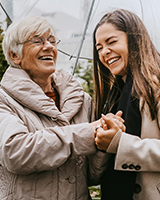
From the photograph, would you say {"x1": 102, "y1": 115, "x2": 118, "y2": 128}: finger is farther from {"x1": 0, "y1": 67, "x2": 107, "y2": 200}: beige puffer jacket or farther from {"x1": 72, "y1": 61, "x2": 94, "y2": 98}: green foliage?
{"x1": 72, "y1": 61, "x2": 94, "y2": 98}: green foliage

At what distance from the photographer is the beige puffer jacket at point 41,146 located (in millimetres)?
1729

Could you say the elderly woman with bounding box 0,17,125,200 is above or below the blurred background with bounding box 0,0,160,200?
below

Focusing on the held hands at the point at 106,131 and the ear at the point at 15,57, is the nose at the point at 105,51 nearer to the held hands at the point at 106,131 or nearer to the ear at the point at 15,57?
the held hands at the point at 106,131

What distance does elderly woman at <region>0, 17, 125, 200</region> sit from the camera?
68.6 inches

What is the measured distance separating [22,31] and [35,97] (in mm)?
696

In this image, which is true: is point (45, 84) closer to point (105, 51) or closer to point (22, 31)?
point (22, 31)

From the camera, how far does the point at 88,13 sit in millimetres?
2627

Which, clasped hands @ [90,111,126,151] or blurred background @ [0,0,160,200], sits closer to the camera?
clasped hands @ [90,111,126,151]

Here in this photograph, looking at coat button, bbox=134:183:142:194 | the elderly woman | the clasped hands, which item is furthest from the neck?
coat button, bbox=134:183:142:194

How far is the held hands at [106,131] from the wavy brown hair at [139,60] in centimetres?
30

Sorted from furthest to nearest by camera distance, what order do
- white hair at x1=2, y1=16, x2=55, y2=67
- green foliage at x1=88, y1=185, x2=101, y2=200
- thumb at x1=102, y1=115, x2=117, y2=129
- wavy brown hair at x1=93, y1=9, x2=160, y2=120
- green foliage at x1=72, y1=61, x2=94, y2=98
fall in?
green foliage at x1=72, y1=61, x2=94, y2=98 < green foliage at x1=88, y1=185, x2=101, y2=200 < white hair at x1=2, y1=16, x2=55, y2=67 < wavy brown hair at x1=93, y1=9, x2=160, y2=120 < thumb at x1=102, y1=115, x2=117, y2=129

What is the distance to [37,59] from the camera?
2.35m

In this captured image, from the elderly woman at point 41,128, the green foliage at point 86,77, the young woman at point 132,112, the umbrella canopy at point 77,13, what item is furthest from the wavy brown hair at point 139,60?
the green foliage at point 86,77

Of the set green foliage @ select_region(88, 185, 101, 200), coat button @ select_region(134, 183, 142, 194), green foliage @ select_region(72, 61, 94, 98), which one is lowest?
green foliage @ select_region(88, 185, 101, 200)
